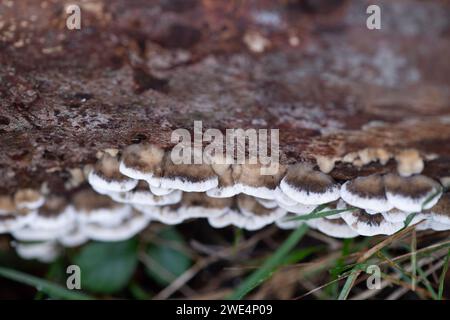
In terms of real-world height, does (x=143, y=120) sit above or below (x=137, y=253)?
above

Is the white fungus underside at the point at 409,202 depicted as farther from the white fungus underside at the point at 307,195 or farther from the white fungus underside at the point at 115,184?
the white fungus underside at the point at 115,184

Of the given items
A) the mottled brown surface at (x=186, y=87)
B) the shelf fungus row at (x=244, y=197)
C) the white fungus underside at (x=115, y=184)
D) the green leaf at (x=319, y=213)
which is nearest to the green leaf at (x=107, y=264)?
the shelf fungus row at (x=244, y=197)

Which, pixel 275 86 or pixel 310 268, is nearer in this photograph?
pixel 275 86

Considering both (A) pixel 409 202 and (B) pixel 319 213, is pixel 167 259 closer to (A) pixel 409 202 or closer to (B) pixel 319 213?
(B) pixel 319 213

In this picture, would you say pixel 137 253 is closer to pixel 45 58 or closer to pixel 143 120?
pixel 143 120
